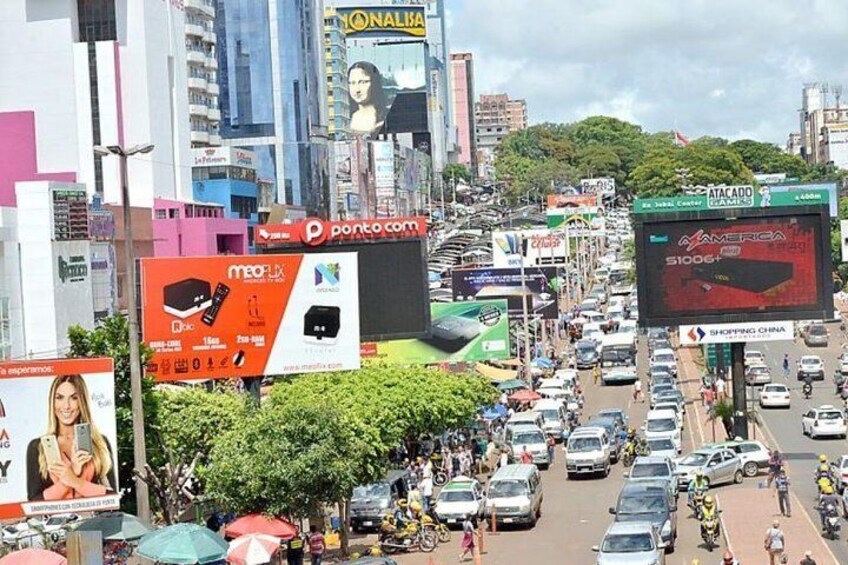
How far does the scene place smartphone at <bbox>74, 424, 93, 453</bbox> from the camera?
1055 inches

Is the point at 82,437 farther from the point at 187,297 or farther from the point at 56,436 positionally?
the point at 187,297

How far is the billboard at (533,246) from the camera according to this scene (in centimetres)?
9894

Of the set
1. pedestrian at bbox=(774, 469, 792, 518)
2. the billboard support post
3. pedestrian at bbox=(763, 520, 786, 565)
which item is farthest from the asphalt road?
pedestrian at bbox=(763, 520, 786, 565)

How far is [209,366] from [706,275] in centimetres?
1479

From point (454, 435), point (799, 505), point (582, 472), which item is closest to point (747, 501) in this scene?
point (799, 505)

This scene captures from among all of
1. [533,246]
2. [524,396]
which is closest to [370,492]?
[524,396]

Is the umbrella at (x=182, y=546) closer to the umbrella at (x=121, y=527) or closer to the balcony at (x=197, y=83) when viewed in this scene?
the umbrella at (x=121, y=527)

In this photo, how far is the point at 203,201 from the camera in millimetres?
92812

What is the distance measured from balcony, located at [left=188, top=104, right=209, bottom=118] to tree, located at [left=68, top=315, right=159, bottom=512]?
71.8m

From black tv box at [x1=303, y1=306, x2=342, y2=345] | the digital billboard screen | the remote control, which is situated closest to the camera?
the remote control

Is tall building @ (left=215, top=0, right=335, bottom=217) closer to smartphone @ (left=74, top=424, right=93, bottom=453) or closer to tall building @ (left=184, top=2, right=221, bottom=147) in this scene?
tall building @ (left=184, top=2, right=221, bottom=147)

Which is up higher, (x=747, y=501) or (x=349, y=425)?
(x=349, y=425)

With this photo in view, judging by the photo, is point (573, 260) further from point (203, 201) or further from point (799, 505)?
point (799, 505)

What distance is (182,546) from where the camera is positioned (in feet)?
81.7
